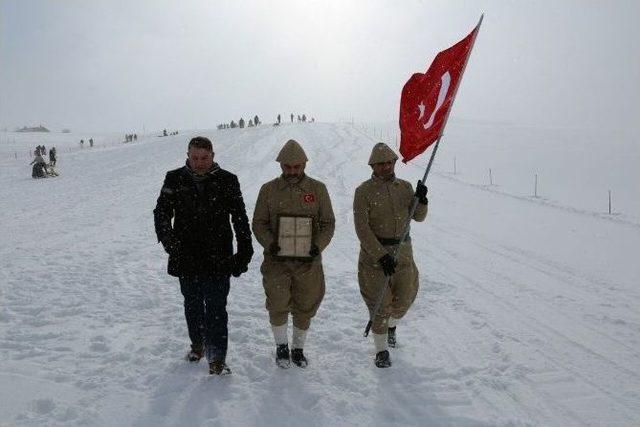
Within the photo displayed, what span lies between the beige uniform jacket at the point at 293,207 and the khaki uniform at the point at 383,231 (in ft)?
1.06

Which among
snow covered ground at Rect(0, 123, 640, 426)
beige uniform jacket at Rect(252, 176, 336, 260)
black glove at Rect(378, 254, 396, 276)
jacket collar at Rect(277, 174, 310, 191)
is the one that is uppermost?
jacket collar at Rect(277, 174, 310, 191)

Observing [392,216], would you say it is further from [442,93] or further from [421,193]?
[442,93]

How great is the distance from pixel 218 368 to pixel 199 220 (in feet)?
4.34

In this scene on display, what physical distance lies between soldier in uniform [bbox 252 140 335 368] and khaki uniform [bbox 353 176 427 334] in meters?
0.33

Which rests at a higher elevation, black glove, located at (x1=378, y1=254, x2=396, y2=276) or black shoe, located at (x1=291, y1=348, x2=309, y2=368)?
black glove, located at (x1=378, y1=254, x2=396, y2=276)

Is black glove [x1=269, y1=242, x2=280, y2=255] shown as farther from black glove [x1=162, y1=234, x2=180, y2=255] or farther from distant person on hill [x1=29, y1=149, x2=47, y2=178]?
distant person on hill [x1=29, y1=149, x2=47, y2=178]

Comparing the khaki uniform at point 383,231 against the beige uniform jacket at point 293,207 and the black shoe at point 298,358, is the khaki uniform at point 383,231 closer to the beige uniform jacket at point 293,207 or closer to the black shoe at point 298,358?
the beige uniform jacket at point 293,207

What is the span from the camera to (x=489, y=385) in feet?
13.9

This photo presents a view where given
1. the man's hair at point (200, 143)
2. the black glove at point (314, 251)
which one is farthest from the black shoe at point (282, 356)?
the man's hair at point (200, 143)

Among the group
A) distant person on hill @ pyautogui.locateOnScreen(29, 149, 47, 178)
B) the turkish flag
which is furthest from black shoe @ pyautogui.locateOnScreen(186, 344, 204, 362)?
distant person on hill @ pyautogui.locateOnScreen(29, 149, 47, 178)

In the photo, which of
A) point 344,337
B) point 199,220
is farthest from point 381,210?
point 199,220

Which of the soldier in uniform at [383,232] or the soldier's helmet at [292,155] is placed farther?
the soldier in uniform at [383,232]

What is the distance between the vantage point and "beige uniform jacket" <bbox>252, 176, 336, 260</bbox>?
14.5 feet

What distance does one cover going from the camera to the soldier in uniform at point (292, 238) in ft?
14.4
